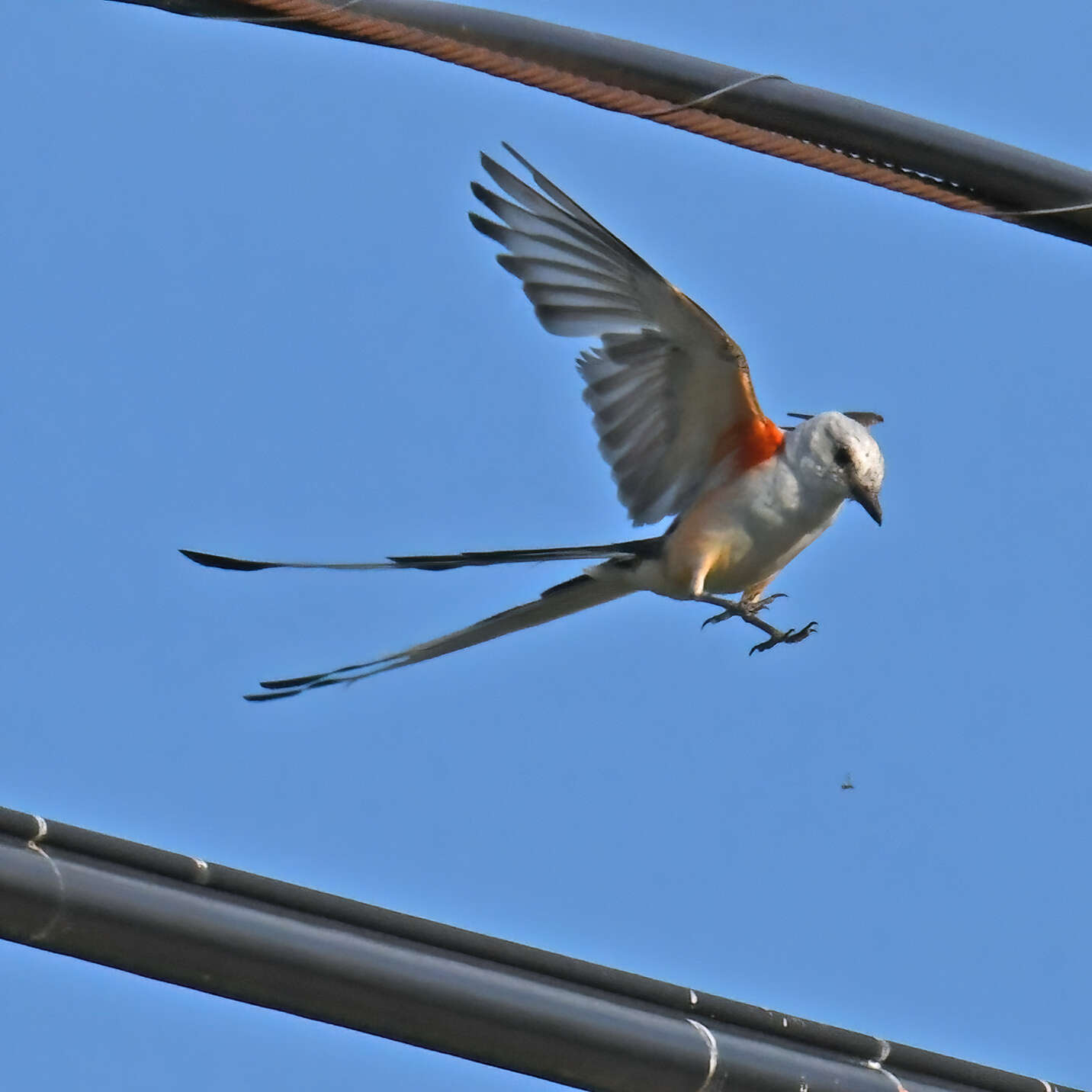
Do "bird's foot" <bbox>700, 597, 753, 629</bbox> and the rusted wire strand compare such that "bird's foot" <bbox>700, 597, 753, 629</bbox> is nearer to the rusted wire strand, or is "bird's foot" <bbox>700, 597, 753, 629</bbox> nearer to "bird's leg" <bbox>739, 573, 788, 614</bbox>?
"bird's leg" <bbox>739, 573, 788, 614</bbox>

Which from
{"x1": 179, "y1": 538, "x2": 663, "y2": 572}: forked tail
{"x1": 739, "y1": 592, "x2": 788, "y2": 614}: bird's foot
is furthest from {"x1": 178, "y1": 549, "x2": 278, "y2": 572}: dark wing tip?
{"x1": 739, "y1": 592, "x2": 788, "y2": 614}: bird's foot

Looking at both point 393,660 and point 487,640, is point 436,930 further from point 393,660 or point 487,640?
point 487,640

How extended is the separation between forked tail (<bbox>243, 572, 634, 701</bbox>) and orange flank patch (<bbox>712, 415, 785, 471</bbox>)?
1.39 feet

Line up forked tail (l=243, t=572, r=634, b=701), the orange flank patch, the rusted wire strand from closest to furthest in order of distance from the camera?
the rusted wire strand < forked tail (l=243, t=572, r=634, b=701) < the orange flank patch

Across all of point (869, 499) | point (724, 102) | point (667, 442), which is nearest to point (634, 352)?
point (667, 442)

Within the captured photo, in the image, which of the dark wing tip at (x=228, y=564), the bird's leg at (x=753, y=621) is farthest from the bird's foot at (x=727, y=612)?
the dark wing tip at (x=228, y=564)

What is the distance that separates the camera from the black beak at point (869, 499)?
425 centimetres

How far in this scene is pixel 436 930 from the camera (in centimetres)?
213

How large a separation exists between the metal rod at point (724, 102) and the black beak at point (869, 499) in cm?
172

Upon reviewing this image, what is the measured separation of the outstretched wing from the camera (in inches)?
159

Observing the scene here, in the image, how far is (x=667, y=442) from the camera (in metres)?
4.54

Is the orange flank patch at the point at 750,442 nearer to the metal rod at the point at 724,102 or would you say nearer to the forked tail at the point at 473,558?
the forked tail at the point at 473,558

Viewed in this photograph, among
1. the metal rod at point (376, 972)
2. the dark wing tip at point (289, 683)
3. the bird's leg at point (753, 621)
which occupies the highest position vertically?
the bird's leg at point (753, 621)

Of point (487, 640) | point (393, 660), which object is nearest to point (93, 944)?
point (393, 660)
